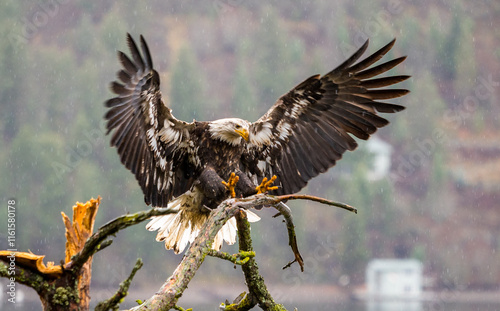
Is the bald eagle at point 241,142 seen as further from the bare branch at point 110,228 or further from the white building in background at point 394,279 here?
the white building in background at point 394,279

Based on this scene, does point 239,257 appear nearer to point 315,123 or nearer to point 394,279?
point 315,123

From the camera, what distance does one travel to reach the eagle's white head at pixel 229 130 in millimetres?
4562

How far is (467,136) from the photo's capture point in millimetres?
50094

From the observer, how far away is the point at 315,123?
4.81m

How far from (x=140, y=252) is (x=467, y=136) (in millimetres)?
26223

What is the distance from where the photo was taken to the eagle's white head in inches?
180

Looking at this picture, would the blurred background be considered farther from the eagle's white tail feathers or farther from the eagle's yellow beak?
the eagle's yellow beak

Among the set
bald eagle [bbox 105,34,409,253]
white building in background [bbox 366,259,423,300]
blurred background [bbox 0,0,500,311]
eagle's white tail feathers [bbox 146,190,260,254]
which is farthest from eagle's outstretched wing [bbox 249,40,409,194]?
white building in background [bbox 366,259,423,300]

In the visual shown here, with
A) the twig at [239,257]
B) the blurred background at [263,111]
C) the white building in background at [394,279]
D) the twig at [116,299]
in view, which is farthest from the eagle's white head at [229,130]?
the white building in background at [394,279]

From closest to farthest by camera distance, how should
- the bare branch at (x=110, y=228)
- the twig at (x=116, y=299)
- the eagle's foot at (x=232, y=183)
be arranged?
the twig at (x=116, y=299)
the bare branch at (x=110, y=228)
the eagle's foot at (x=232, y=183)

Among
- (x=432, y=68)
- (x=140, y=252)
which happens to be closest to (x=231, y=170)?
(x=140, y=252)

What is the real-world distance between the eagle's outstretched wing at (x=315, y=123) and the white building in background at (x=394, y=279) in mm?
33939

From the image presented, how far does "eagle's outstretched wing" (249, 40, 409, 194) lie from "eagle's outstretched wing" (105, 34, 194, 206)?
529 millimetres

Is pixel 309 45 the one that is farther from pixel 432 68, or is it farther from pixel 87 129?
pixel 87 129
